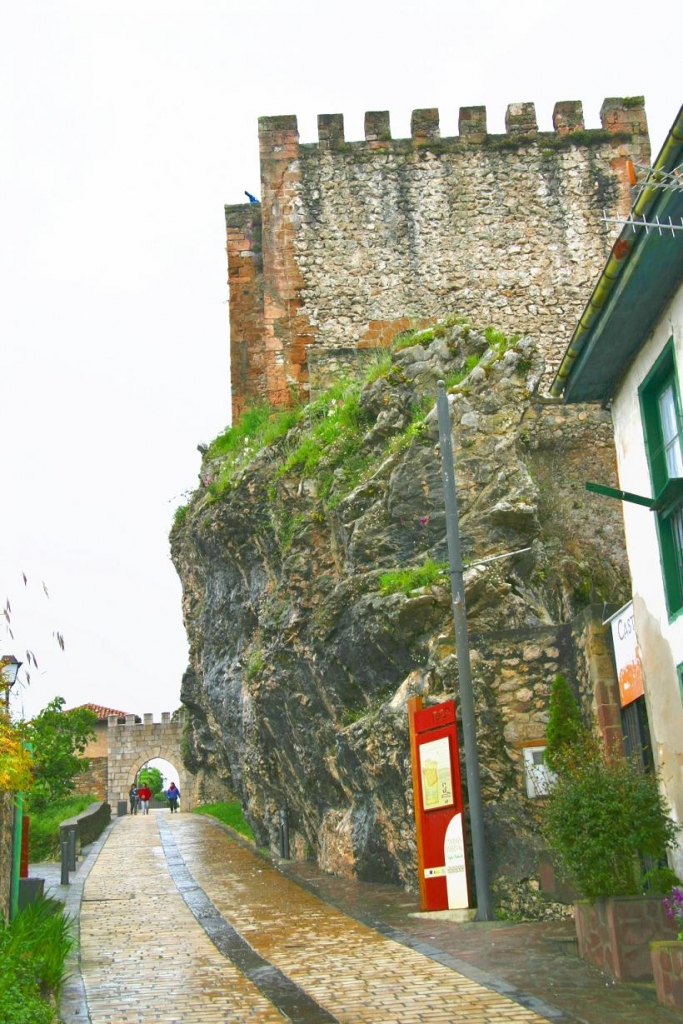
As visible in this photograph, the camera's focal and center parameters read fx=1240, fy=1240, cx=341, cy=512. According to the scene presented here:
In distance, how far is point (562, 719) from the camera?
43.4 feet

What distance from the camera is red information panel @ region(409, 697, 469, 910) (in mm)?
13898

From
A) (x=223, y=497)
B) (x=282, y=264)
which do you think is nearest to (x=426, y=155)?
(x=282, y=264)

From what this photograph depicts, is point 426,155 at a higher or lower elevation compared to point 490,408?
higher

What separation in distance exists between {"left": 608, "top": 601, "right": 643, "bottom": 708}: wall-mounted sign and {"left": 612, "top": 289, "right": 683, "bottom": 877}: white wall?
29 centimetres

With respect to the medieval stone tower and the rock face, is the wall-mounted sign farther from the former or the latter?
the medieval stone tower

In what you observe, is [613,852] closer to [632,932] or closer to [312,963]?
[632,932]

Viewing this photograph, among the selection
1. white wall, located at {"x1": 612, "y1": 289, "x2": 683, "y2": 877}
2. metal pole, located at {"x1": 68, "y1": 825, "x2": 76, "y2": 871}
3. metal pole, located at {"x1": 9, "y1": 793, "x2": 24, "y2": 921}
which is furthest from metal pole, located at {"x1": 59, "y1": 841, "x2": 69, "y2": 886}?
white wall, located at {"x1": 612, "y1": 289, "x2": 683, "y2": 877}

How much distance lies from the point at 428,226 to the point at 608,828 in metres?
16.1

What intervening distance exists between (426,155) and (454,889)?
605 inches

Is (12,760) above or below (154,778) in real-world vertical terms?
below

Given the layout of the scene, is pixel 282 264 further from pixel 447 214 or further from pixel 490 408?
pixel 490 408

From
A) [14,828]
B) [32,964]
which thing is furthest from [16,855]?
[32,964]

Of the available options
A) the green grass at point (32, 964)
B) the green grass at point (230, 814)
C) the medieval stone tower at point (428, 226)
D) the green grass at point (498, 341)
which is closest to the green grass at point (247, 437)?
the medieval stone tower at point (428, 226)

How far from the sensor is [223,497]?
23297 mm
